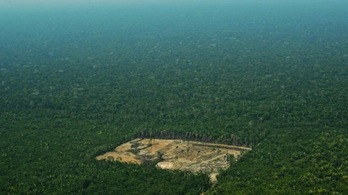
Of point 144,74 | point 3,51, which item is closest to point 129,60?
point 144,74

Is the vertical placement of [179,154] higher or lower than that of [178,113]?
lower

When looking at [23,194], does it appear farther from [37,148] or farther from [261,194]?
[261,194]

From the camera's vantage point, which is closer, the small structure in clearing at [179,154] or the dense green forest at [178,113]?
the dense green forest at [178,113]

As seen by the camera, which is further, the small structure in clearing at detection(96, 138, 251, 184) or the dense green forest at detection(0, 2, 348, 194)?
the small structure in clearing at detection(96, 138, 251, 184)

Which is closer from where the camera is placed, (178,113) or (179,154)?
(179,154)
